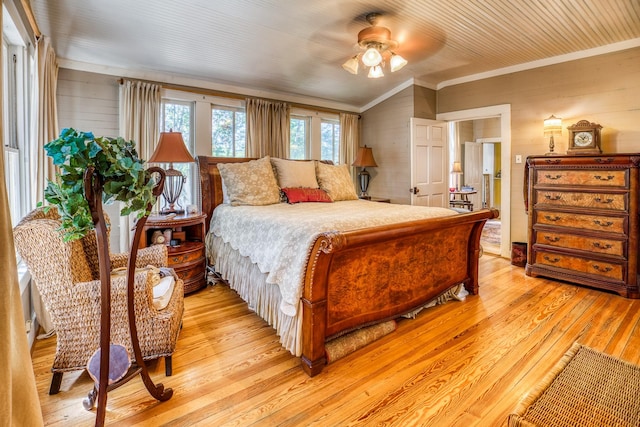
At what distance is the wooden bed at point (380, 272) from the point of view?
1.91 m

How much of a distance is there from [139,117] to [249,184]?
141 centimetres

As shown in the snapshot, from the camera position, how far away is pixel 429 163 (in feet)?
16.7

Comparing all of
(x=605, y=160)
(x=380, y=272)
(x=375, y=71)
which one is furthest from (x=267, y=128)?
(x=605, y=160)

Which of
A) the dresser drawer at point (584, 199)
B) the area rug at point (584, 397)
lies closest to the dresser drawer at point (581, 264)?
the dresser drawer at point (584, 199)

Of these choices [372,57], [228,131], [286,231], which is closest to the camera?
[286,231]

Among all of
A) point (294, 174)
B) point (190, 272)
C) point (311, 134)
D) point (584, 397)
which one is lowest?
point (584, 397)

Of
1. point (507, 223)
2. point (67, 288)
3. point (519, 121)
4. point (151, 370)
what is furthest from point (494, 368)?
point (519, 121)

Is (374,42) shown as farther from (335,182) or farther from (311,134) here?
(311,134)

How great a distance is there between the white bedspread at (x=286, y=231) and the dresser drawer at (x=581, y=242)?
1580 mm

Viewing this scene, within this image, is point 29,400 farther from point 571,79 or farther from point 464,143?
point 464,143

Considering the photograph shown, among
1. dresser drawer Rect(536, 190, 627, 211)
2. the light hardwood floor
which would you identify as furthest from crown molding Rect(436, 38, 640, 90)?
the light hardwood floor

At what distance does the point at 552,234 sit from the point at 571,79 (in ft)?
5.84

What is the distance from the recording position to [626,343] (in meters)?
2.26

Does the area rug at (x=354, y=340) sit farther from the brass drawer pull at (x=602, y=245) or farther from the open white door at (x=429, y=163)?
the open white door at (x=429, y=163)
